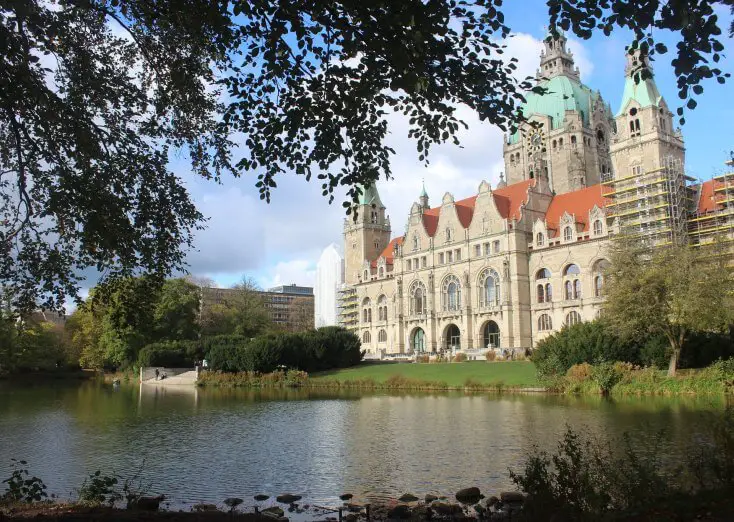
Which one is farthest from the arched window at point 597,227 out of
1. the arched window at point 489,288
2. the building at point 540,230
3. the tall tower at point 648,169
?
the arched window at point 489,288

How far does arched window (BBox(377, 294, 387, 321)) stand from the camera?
256 ft

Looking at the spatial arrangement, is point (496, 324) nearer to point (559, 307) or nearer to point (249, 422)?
point (559, 307)

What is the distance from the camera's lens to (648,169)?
52500 millimetres

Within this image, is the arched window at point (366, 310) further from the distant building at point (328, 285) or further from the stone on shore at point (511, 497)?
the stone on shore at point (511, 497)

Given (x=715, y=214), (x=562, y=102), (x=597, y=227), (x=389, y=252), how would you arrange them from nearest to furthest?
(x=715, y=214)
(x=597, y=227)
(x=562, y=102)
(x=389, y=252)

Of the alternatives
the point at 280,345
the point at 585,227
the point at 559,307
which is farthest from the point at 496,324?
the point at 280,345

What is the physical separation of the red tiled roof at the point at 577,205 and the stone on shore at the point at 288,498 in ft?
169

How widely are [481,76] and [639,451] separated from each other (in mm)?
9768

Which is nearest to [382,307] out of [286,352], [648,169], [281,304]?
[286,352]

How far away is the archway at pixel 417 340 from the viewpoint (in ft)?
233

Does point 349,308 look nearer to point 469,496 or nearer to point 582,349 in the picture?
point 582,349

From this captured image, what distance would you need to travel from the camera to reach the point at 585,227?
58.0 metres

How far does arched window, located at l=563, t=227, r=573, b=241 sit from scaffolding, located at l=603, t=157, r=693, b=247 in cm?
439

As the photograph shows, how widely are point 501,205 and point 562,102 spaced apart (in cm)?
2029
